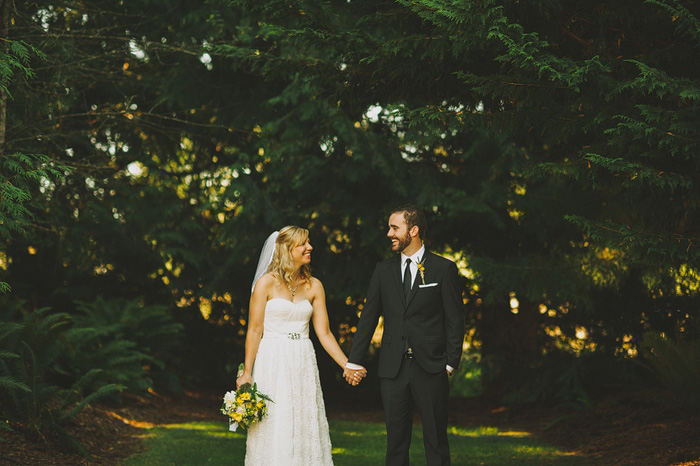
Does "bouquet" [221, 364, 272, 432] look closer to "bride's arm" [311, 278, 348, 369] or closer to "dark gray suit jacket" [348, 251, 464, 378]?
"bride's arm" [311, 278, 348, 369]

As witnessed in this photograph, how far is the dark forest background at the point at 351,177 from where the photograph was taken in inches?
221

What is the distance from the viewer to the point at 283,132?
12445 mm

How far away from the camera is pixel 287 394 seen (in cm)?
596

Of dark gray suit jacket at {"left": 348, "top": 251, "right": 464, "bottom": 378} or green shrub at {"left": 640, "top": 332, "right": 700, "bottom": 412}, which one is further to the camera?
green shrub at {"left": 640, "top": 332, "right": 700, "bottom": 412}

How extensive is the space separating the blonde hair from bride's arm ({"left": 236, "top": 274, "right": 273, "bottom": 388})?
99 millimetres

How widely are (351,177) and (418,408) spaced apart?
6199mm

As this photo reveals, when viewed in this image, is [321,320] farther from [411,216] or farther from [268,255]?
[411,216]

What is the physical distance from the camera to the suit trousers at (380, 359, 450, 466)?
5.75 meters

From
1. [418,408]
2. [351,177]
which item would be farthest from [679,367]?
[351,177]

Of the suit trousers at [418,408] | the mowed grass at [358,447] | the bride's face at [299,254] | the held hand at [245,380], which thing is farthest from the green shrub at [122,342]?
the suit trousers at [418,408]

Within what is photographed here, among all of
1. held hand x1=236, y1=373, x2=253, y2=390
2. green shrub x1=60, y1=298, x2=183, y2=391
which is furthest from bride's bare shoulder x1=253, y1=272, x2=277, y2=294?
green shrub x1=60, y1=298, x2=183, y2=391

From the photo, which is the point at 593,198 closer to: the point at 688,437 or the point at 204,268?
the point at 688,437

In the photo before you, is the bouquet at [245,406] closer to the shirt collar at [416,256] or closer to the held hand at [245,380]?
the held hand at [245,380]

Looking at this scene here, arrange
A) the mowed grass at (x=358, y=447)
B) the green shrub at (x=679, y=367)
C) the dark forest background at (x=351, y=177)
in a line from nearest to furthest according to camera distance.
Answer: the dark forest background at (x=351, y=177) < the green shrub at (x=679, y=367) < the mowed grass at (x=358, y=447)
